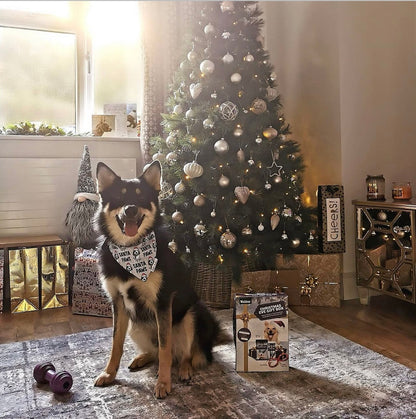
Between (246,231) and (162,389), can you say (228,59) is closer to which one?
(246,231)

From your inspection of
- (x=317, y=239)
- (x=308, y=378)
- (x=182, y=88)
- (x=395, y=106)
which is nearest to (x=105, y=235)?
(x=308, y=378)

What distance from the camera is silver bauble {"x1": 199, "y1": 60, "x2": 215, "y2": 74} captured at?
2775mm

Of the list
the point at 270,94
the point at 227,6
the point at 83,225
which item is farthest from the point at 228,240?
the point at 227,6

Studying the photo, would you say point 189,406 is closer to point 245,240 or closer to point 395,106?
point 245,240

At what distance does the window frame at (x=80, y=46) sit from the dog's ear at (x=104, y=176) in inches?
89.1

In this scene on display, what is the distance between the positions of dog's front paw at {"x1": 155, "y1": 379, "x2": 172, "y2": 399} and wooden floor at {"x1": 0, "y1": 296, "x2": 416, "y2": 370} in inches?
Result: 40.9

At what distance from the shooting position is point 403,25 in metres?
3.38

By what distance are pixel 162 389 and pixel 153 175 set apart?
854 mm

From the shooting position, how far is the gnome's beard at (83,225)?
10.4 ft

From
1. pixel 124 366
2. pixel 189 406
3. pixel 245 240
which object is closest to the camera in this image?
pixel 189 406

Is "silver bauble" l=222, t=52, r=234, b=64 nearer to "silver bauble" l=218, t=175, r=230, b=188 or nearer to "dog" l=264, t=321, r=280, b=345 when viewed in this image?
"silver bauble" l=218, t=175, r=230, b=188

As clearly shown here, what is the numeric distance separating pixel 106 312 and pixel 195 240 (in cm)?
77

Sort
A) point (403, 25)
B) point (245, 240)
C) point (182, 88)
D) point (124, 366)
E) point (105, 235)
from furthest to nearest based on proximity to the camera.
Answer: point (403, 25), point (182, 88), point (245, 240), point (124, 366), point (105, 235)

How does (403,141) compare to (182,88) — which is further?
(403,141)
